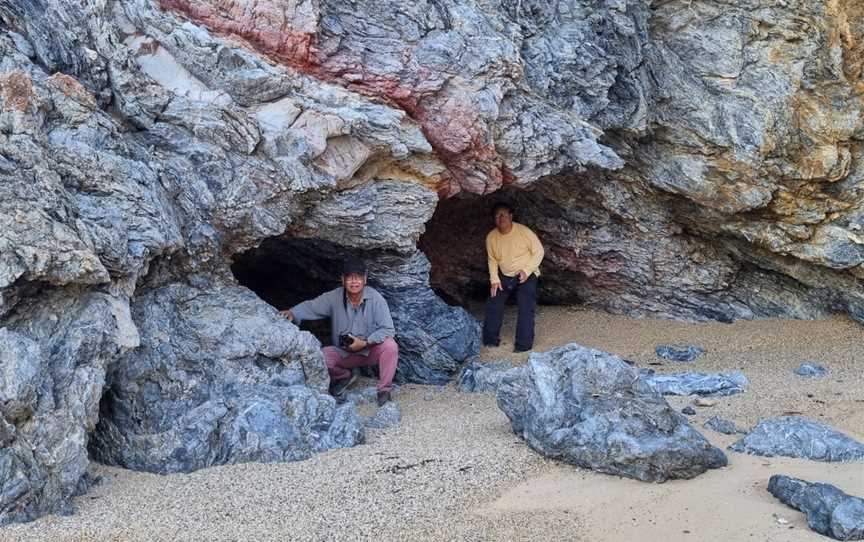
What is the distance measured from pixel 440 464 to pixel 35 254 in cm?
256

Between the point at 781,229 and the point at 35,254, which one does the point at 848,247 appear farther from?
the point at 35,254

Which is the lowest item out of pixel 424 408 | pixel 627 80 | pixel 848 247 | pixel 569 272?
pixel 424 408

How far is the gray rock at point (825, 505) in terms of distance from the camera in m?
4.34

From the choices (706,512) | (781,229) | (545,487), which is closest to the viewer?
(706,512)

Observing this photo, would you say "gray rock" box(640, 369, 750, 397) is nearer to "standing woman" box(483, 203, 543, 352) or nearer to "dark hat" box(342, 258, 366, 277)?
"standing woman" box(483, 203, 543, 352)

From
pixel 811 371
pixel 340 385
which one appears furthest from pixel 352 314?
pixel 811 371

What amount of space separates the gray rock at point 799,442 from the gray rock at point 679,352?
2532 millimetres

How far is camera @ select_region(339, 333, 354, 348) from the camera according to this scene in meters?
7.16

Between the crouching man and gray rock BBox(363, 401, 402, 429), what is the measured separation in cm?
54

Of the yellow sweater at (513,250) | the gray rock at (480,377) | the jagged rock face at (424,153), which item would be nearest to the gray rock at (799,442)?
the gray rock at (480,377)

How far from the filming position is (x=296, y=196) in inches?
270

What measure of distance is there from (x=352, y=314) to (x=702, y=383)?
2.78 meters

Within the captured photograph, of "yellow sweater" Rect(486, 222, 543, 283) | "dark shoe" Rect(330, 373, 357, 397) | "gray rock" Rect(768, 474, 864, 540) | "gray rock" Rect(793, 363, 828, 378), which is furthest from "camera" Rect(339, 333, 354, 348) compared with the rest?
"gray rock" Rect(793, 363, 828, 378)

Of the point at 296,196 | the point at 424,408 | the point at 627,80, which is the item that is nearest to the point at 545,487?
the point at 424,408
